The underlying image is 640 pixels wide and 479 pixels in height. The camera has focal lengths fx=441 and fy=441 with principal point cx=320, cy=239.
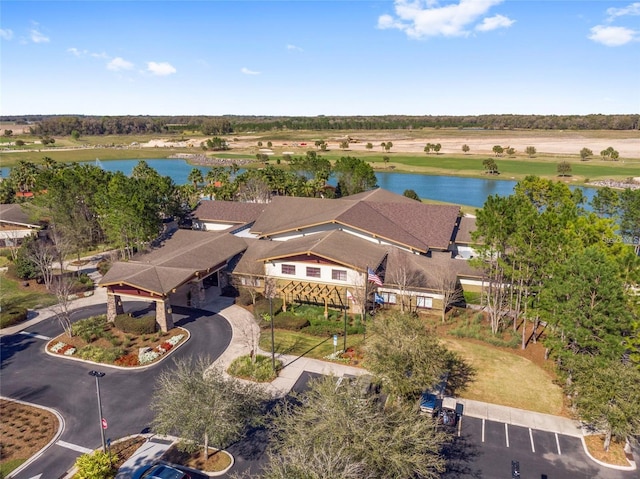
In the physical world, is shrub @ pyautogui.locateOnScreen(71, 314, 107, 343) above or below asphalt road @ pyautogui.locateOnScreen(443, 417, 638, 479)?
above

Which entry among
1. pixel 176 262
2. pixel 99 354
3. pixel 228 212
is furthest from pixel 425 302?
pixel 228 212

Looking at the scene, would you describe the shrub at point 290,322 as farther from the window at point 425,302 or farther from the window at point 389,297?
the window at point 425,302

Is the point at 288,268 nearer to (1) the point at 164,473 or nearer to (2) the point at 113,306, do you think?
(2) the point at 113,306

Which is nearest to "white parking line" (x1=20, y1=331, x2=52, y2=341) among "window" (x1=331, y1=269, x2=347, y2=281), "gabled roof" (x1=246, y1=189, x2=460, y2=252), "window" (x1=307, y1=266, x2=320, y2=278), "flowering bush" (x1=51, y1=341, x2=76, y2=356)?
"flowering bush" (x1=51, y1=341, x2=76, y2=356)

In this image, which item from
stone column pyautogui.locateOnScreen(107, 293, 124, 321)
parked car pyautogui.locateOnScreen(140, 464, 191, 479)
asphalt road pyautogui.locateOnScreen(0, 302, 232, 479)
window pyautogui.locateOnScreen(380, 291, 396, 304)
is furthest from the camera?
window pyautogui.locateOnScreen(380, 291, 396, 304)

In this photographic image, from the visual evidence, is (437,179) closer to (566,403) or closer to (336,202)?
(336,202)

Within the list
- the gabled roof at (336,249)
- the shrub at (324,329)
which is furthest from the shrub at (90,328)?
the shrub at (324,329)

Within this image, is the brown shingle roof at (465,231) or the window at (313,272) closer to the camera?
the window at (313,272)

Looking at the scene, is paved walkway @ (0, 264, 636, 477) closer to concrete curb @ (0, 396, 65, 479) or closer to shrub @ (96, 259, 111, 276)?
shrub @ (96, 259, 111, 276)
